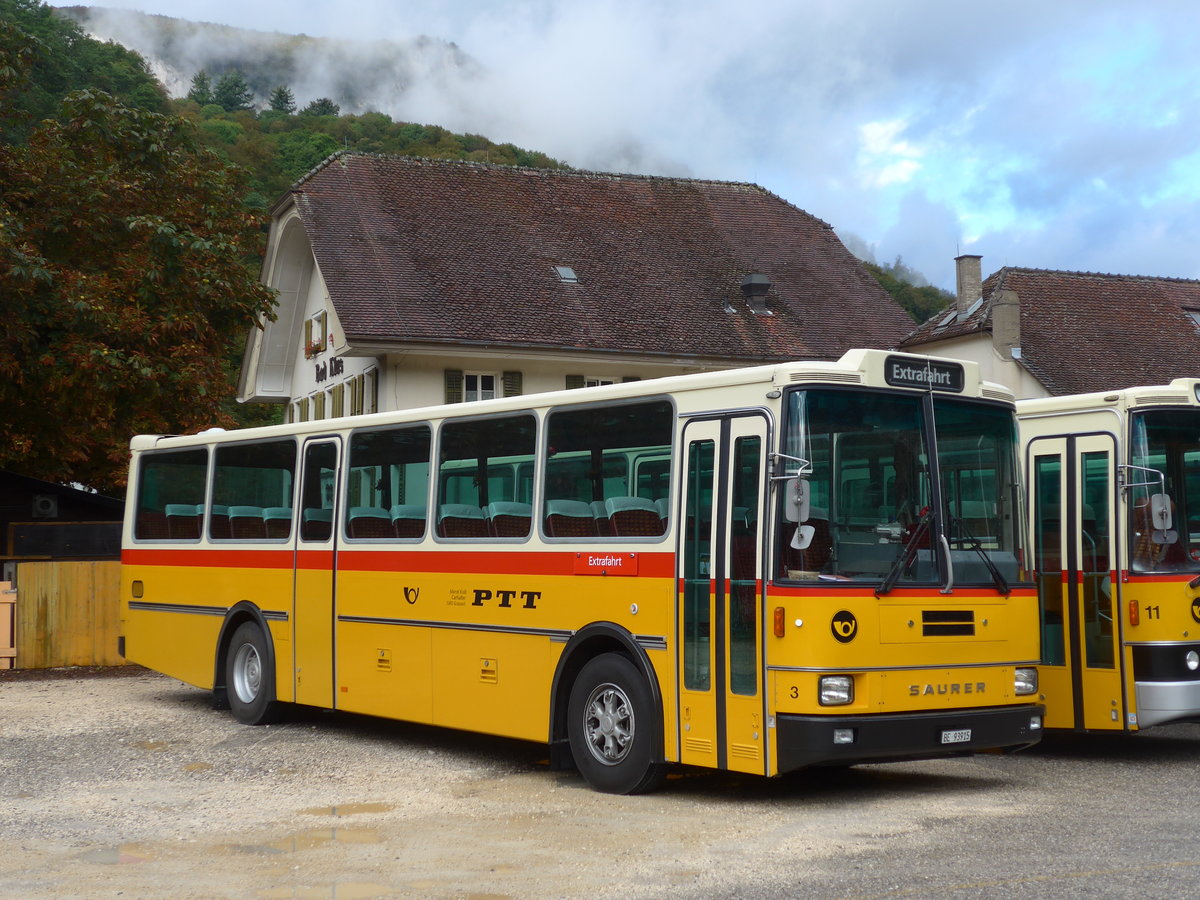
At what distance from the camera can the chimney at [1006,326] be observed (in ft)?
144

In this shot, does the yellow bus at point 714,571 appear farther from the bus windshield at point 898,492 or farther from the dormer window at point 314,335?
the dormer window at point 314,335

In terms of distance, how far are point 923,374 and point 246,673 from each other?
7.97 m

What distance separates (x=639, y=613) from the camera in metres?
10.2

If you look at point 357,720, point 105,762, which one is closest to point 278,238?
point 357,720

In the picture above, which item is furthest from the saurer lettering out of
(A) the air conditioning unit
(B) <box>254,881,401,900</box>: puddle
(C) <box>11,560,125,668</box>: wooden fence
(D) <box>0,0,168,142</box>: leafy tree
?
(A) the air conditioning unit

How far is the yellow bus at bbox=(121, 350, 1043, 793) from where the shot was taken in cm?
923

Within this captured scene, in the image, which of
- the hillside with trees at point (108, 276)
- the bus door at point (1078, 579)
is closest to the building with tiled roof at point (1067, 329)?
the hillside with trees at point (108, 276)

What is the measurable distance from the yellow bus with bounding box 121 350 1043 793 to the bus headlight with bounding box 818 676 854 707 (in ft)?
0.07

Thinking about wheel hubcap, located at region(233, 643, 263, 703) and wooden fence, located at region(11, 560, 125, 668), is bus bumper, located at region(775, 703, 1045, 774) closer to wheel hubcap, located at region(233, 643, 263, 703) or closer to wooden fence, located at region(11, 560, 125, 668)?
wheel hubcap, located at region(233, 643, 263, 703)

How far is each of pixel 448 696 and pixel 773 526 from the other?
3.87 metres

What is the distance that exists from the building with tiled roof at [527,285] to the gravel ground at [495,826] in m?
21.3

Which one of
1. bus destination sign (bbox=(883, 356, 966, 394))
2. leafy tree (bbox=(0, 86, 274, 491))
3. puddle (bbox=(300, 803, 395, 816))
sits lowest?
puddle (bbox=(300, 803, 395, 816))

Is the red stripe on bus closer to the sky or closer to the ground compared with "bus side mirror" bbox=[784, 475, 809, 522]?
closer to the ground

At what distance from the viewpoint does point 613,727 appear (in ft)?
34.0
